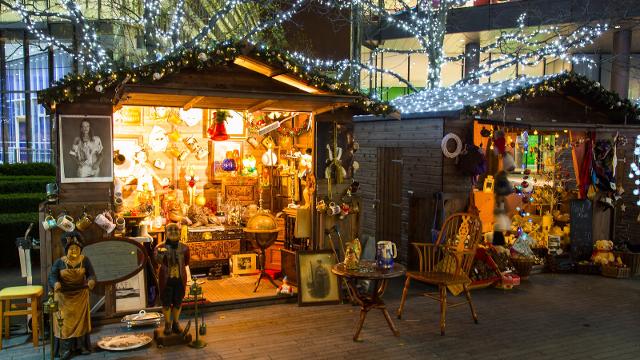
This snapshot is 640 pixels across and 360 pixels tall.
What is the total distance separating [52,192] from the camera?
6234 mm

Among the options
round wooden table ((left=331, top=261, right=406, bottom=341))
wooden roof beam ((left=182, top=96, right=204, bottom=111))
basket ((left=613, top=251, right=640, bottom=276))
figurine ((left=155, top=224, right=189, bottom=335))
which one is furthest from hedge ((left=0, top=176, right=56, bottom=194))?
basket ((left=613, top=251, right=640, bottom=276))

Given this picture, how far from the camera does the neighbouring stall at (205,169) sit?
20.3 feet

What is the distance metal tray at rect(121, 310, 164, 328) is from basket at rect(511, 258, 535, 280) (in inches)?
220

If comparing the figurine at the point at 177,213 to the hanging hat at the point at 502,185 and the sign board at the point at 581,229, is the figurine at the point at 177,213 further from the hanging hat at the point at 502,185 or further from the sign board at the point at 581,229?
the sign board at the point at 581,229

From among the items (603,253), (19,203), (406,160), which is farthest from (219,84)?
(603,253)

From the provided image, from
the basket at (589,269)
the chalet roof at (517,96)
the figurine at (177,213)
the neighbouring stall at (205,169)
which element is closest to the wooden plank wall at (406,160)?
the chalet roof at (517,96)

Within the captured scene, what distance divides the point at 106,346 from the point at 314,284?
2714 millimetres

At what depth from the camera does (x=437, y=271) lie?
270 inches

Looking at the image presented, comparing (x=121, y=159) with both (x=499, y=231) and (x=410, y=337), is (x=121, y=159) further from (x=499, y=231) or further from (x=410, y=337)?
(x=499, y=231)

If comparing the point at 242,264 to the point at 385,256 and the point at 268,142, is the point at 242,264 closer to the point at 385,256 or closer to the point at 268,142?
the point at 268,142

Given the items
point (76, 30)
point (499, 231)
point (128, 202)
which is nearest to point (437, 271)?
point (499, 231)

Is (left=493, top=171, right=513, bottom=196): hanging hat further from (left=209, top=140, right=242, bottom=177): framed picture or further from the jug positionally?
(left=209, top=140, right=242, bottom=177): framed picture

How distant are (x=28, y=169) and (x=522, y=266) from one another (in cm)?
1304

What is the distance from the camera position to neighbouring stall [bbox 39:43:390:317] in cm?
620
